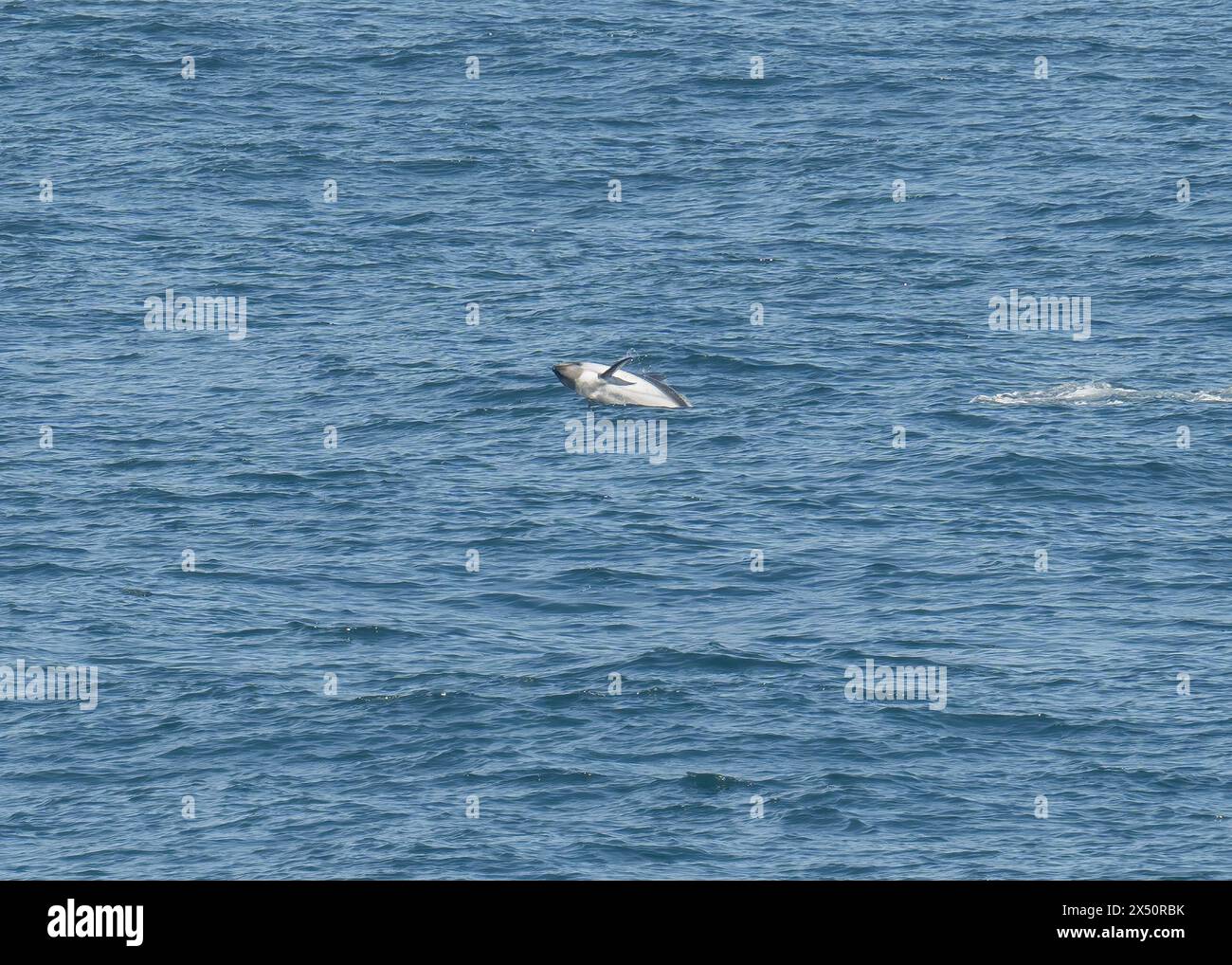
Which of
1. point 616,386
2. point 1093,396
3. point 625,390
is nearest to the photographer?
point 616,386

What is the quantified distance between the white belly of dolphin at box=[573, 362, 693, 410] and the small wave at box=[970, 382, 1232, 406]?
10195 mm

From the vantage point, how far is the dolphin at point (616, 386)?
59.7 meters

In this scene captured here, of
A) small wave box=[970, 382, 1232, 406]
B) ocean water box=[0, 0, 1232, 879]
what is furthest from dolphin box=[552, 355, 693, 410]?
small wave box=[970, 382, 1232, 406]

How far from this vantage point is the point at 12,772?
132 ft

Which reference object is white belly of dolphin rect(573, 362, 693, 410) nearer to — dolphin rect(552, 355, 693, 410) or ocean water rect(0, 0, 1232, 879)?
dolphin rect(552, 355, 693, 410)

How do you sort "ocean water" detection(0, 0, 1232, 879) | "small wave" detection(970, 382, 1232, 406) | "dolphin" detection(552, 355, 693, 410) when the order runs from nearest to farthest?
"ocean water" detection(0, 0, 1232, 879) → "dolphin" detection(552, 355, 693, 410) → "small wave" detection(970, 382, 1232, 406)

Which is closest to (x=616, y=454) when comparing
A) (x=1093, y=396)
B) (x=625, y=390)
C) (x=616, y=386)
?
(x=625, y=390)

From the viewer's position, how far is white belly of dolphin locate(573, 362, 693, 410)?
197 ft

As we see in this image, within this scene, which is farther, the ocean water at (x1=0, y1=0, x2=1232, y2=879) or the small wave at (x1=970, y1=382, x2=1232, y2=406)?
the small wave at (x1=970, y1=382, x2=1232, y2=406)

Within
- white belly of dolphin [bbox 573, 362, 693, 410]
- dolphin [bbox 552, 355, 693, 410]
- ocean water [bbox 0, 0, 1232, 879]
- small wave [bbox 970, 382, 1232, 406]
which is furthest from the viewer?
small wave [bbox 970, 382, 1232, 406]

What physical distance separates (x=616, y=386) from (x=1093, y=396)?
15896 mm

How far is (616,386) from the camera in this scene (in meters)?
60.7

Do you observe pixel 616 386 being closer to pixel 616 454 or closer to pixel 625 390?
pixel 625 390
